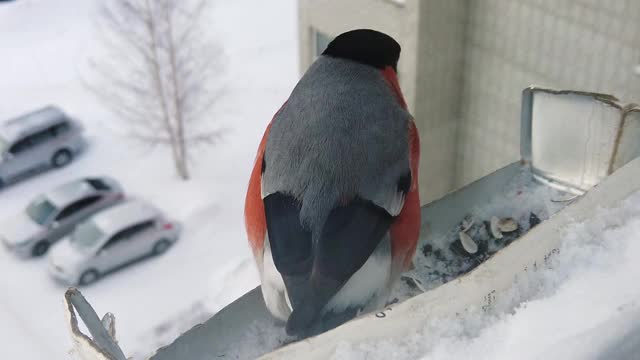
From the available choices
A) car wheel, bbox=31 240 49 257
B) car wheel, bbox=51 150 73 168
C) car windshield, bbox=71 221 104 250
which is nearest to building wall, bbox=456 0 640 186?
car windshield, bbox=71 221 104 250

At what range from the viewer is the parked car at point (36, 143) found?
286 cm

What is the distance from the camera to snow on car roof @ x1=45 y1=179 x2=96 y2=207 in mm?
2664

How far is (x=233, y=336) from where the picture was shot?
0.59 metres

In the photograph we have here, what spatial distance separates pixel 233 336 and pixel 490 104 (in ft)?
3.55

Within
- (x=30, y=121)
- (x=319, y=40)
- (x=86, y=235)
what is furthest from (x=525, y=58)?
(x=30, y=121)

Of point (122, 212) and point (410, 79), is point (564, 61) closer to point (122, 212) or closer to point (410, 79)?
point (410, 79)

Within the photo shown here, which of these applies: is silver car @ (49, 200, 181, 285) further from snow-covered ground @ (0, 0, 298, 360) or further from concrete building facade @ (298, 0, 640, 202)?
concrete building facade @ (298, 0, 640, 202)

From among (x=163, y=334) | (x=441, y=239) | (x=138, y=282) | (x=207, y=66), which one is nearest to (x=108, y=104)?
(x=207, y=66)

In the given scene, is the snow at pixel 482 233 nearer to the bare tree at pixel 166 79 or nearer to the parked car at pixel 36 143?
the bare tree at pixel 166 79

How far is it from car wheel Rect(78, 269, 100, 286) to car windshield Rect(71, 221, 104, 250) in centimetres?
9

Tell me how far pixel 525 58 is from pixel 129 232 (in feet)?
4.70

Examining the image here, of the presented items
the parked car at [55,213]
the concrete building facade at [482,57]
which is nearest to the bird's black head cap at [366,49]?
the concrete building facade at [482,57]

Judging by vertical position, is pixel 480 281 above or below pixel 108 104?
above

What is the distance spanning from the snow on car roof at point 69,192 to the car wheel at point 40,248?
146 millimetres
